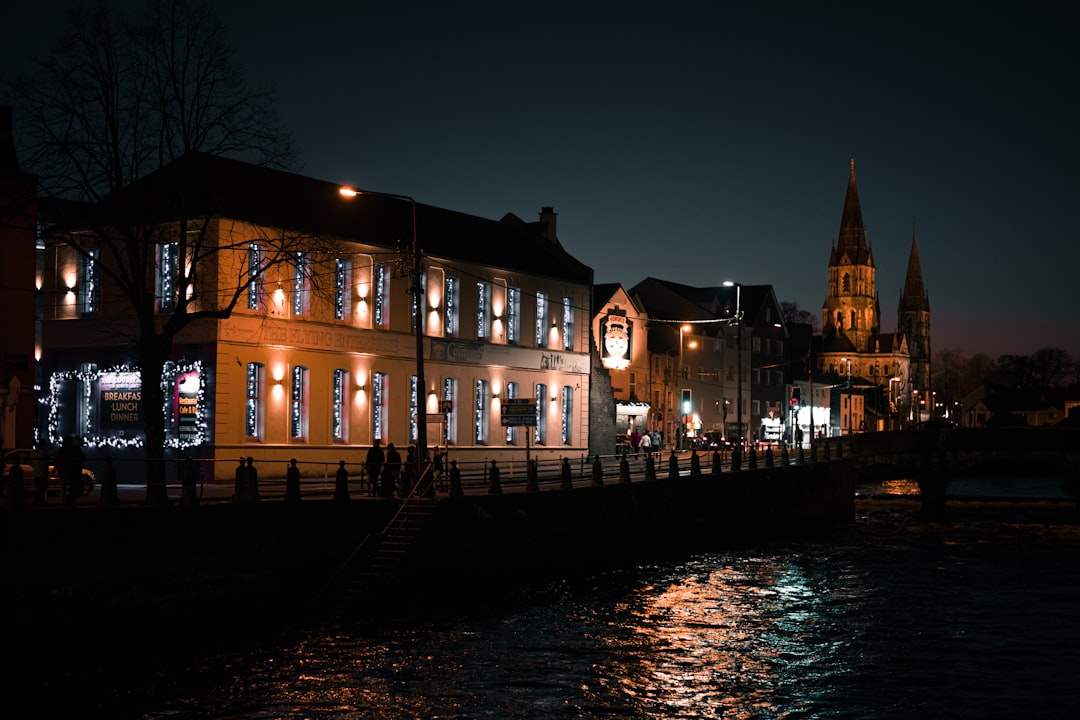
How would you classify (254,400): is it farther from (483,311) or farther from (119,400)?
(483,311)

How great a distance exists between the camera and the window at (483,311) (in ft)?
199

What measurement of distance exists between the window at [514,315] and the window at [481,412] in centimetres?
307

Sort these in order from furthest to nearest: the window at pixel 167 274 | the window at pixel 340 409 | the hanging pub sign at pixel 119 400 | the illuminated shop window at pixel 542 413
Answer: the illuminated shop window at pixel 542 413 → the window at pixel 340 409 → the hanging pub sign at pixel 119 400 → the window at pixel 167 274

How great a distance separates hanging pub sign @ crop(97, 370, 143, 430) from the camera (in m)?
48.6

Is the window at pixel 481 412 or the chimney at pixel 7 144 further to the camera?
the window at pixel 481 412

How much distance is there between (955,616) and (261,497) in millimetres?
18580

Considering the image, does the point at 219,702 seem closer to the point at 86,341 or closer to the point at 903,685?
the point at 903,685

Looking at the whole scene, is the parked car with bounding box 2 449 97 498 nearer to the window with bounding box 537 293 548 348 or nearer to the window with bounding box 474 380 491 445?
the window with bounding box 474 380 491 445

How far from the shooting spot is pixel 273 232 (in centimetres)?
4953

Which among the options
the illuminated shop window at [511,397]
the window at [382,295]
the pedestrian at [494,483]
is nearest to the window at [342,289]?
the window at [382,295]

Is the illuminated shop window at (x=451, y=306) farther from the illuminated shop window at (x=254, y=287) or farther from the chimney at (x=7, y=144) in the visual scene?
the chimney at (x=7, y=144)

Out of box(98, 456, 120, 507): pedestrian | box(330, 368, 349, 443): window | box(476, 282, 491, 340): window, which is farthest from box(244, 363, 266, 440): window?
box(98, 456, 120, 507): pedestrian

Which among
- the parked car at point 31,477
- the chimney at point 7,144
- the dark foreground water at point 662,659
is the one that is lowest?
the dark foreground water at point 662,659

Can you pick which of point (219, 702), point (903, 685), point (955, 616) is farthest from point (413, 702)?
point (955, 616)
